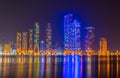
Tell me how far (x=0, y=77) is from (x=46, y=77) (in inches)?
252

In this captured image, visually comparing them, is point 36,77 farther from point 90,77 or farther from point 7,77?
point 90,77

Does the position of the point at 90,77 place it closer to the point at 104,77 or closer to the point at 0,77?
the point at 104,77

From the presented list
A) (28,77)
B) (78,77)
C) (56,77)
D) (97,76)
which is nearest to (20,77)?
(28,77)

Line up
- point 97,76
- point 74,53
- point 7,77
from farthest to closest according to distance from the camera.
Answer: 1. point 74,53
2. point 97,76
3. point 7,77

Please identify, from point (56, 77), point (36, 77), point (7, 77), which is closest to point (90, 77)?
point (56, 77)

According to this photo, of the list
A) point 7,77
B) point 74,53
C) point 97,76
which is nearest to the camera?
point 7,77

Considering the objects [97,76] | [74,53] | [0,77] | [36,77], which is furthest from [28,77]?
[74,53]

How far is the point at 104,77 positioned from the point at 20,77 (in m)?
11.9

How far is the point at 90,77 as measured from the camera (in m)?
45.9

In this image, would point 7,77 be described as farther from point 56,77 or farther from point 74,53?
point 74,53

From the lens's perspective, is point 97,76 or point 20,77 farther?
point 97,76

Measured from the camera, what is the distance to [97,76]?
4719 cm

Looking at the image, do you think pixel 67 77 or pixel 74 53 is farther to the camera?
pixel 74 53

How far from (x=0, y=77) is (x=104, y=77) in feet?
48.1
